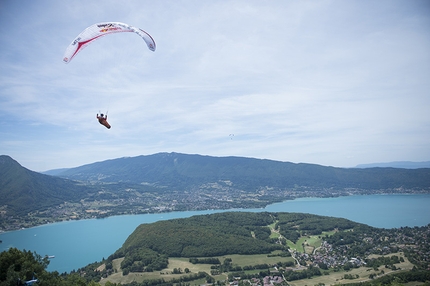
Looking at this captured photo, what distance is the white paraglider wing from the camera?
1268 cm

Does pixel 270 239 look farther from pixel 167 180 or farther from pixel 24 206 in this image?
pixel 167 180

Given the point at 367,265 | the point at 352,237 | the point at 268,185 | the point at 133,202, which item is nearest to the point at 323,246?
the point at 352,237

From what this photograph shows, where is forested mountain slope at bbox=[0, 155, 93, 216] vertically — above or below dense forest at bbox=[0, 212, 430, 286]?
above

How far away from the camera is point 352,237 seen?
45781 millimetres

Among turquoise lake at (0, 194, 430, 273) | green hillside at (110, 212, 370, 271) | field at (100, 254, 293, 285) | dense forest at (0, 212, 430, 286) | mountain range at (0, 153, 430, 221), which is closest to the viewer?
field at (100, 254, 293, 285)

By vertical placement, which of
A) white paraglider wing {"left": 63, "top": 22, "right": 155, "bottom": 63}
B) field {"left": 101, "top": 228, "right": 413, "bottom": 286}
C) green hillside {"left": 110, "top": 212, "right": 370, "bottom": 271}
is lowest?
field {"left": 101, "top": 228, "right": 413, "bottom": 286}

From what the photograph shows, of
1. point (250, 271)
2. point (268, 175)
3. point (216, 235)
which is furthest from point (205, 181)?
point (250, 271)

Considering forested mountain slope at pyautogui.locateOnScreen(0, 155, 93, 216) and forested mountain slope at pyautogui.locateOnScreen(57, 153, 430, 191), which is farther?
forested mountain slope at pyautogui.locateOnScreen(57, 153, 430, 191)

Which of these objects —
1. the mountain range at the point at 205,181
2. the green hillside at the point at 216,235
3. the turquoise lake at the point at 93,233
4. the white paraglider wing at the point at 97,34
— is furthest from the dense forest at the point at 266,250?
the mountain range at the point at 205,181

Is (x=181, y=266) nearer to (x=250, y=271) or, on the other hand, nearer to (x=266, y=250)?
(x=250, y=271)

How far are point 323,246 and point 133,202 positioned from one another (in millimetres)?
83947

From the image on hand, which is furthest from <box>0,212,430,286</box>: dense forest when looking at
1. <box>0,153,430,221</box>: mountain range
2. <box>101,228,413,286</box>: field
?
<box>0,153,430,221</box>: mountain range

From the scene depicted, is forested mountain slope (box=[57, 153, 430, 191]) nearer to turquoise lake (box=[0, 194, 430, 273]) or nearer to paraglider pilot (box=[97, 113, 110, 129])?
turquoise lake (box=[0, 194, 430, 273])

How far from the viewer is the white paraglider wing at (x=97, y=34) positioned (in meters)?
12.7
